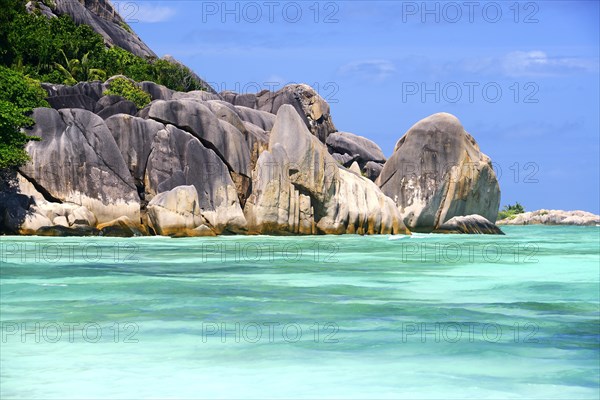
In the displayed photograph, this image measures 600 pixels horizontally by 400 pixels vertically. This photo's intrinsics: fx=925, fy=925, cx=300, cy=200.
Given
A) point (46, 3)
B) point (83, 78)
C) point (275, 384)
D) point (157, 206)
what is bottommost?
point (275, 384)

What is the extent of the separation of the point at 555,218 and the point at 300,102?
34823mm

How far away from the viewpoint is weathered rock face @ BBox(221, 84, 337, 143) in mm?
65312

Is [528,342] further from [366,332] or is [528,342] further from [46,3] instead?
[46,3]

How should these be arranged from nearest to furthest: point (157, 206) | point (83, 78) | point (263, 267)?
point (263, 267), point (157, 206), point (83, 78)

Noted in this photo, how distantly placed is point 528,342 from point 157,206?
24549 millimetres

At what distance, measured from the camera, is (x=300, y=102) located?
218 ft

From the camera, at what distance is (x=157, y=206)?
33156 millimetres

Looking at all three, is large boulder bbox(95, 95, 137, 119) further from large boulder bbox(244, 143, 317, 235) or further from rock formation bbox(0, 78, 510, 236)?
large boulder bbox(244, 143, 317, 235)

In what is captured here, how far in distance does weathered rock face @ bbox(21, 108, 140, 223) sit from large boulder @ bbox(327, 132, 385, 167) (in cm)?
2923

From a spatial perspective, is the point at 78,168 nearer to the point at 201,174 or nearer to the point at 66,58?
the point at 201,174

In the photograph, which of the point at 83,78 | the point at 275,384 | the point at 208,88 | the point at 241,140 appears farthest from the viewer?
the point at 208,88

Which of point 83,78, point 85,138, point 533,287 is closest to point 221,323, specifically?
point 533,287

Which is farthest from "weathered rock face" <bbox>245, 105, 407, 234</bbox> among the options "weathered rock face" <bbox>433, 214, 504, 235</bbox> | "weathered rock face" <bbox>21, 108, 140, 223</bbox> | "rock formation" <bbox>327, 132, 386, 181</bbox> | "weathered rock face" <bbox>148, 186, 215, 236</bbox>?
"rock formation" <bbox>327, 132, 386, 181</bbox>

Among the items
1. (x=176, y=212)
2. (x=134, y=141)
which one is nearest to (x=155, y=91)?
(x=134, y=141)
